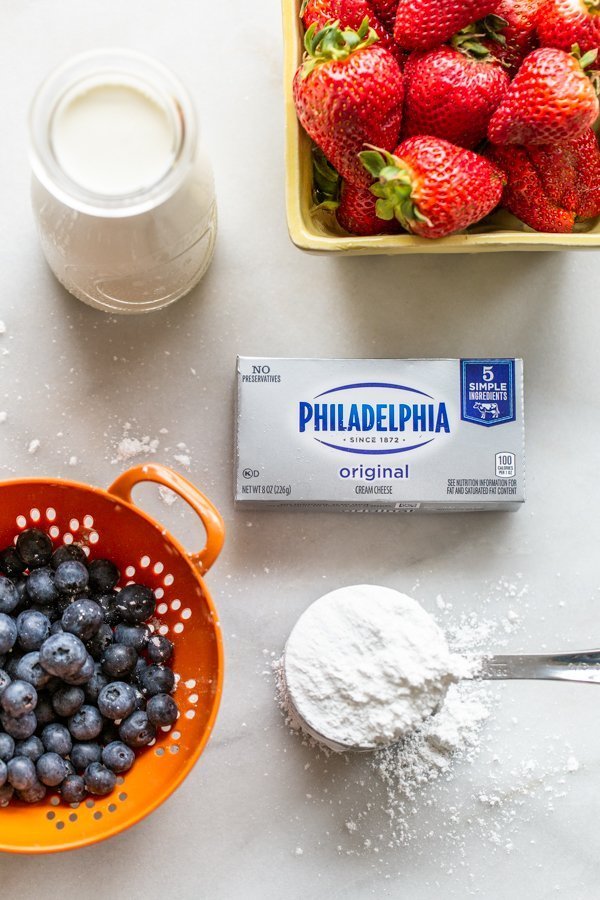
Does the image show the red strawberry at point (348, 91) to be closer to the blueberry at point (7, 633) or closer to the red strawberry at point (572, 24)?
the red strawberry at point (572, 24)

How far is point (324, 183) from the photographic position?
101 centimetres

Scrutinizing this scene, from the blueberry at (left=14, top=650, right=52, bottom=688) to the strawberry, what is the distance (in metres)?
0.73

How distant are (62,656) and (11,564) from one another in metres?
0.15

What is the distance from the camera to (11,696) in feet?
2.93

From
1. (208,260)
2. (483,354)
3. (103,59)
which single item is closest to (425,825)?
(483,354)

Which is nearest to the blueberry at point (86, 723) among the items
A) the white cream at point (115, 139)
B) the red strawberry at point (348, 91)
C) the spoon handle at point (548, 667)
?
the spoon handle at point (548, 667)

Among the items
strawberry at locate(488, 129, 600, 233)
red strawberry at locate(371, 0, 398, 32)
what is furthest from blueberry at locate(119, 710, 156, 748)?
red strawberry at locate(371, 0, 398, 32)

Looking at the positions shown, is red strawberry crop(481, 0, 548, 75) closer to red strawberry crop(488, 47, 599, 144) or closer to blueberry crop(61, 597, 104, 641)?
red strawberry crop(488, 47, 599, 144)

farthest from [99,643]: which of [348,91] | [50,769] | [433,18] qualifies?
[433,18]

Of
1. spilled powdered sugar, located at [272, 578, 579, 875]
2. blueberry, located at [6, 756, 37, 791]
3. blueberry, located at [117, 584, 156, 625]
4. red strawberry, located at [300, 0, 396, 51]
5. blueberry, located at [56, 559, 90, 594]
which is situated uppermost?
red strawberry, located at [300, 0, 396, 51]

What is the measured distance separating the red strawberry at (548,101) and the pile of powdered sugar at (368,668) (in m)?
0.56

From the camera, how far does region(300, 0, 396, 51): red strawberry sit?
91cm

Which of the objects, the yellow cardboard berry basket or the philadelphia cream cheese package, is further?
the philadelphia cream cheese package

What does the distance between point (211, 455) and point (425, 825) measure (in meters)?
0.56
